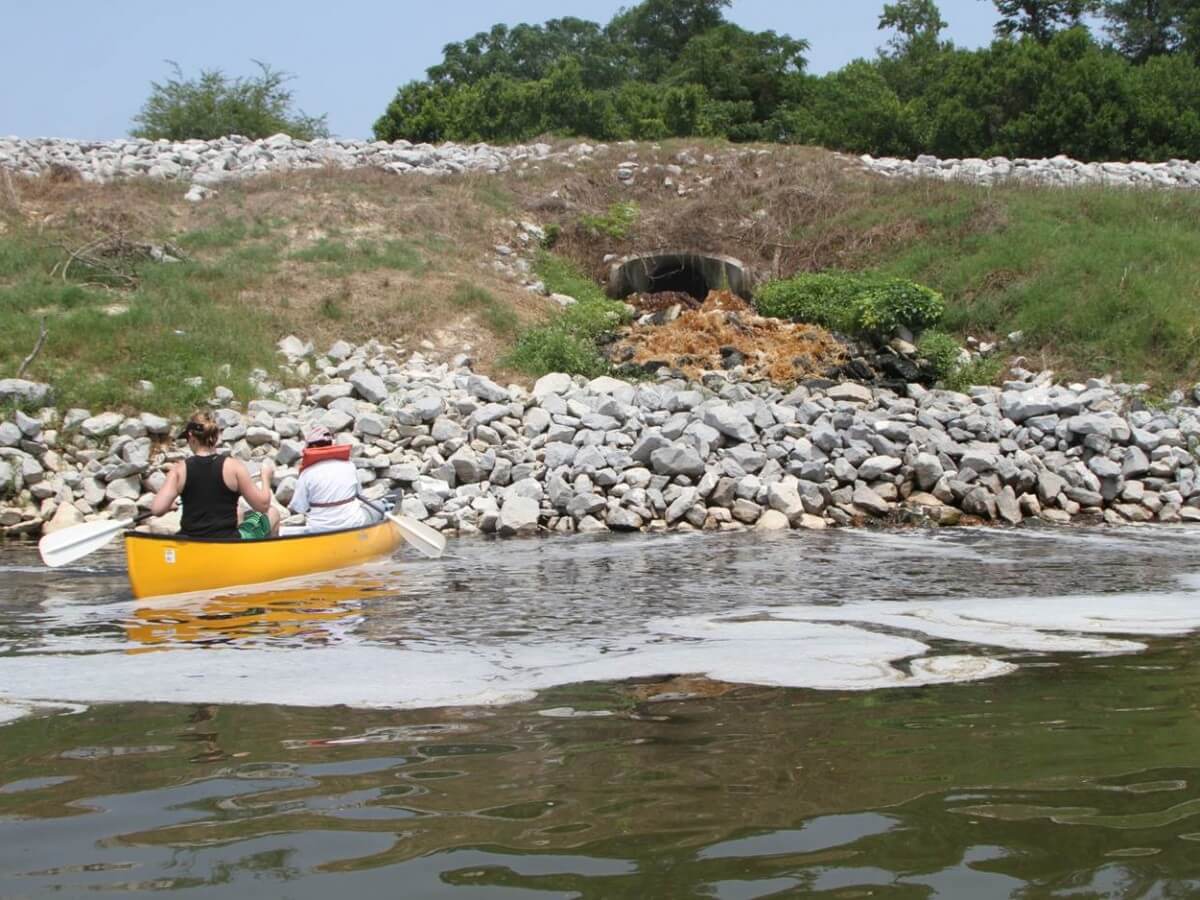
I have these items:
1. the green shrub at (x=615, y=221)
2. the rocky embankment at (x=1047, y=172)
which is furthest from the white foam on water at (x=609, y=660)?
the rocky embankment at (x=1047, y=172)

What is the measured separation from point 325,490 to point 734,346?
9.90m

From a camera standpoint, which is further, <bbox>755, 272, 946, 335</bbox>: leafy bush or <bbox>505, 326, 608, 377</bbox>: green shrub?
<bbox>755, 272, 946, 335</bbox>: leafy bush

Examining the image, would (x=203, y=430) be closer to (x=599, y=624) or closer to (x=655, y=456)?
(x=599, y=624)

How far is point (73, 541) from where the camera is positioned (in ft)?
31.2

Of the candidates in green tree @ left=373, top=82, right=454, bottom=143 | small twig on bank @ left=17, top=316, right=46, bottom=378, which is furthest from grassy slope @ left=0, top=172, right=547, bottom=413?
green tree @ left=373, top=82, right=454, bottom=143

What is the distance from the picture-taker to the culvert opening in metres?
22.7

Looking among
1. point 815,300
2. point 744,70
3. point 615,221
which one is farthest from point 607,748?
point 744,70

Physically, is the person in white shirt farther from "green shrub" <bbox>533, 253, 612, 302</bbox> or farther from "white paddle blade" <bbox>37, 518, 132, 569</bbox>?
"green shrub" <bbox>533, 253, 612, 302</bbox>

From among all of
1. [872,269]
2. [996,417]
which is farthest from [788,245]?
[996,417]

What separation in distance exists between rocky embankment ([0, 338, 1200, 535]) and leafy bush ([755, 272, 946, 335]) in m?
3.44

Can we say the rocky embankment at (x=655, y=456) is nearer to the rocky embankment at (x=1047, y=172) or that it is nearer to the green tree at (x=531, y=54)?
the rocky embankment at (x=1047, y=172)

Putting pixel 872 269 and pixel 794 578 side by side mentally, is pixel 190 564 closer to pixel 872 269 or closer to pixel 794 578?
pixel 794 578

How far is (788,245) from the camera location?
80.9ft

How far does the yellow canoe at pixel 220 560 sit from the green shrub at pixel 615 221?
52.1 feet
